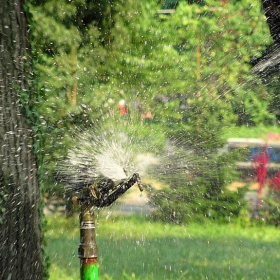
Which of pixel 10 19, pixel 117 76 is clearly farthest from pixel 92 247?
pixel 117 76

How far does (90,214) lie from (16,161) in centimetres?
94

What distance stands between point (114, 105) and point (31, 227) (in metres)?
4.43

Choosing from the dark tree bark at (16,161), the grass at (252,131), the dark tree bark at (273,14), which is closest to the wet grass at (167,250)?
the dark tree bark at (16,161)

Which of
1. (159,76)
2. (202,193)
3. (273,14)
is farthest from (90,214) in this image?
(202,193)

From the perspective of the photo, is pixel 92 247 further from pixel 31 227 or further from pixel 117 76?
pixel 117 76

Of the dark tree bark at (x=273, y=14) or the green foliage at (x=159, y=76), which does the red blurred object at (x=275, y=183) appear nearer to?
the green foliage at (x=159, y=76)

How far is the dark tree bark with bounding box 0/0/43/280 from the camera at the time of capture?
14.1ft

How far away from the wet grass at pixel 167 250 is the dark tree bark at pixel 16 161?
166cm

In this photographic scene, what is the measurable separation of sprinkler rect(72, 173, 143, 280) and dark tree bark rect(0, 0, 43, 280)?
28.3 inches

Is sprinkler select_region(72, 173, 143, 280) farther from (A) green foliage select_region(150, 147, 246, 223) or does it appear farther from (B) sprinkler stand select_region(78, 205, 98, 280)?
(A) green foliage select_region(150, 147, 246, 223)

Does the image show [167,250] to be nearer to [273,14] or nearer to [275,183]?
[275,183]

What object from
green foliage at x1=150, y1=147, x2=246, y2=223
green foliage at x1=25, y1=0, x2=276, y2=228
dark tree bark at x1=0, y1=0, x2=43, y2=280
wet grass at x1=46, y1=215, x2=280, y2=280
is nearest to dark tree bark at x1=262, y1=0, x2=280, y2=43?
dark tree bark at x1=0, y1=0, x2=43, y2=280

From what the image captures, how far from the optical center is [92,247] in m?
3.56

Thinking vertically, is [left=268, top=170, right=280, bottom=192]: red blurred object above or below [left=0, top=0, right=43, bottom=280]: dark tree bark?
below
